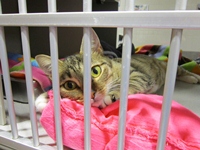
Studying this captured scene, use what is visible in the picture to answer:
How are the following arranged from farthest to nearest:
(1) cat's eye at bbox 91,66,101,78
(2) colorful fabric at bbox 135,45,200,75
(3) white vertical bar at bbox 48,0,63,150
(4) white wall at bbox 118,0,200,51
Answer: (4) white wall at bbox 118,0,200,51
(2) colorful fabric at bbox 135,45,200,75
(1) cat's eye at bbox 91,66,101,78
(3) white vertical bar at bbox 48,0,63,150

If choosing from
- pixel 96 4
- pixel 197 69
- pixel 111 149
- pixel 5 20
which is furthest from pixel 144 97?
pixel 96 4

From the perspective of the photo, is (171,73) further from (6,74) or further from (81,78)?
(6,74)

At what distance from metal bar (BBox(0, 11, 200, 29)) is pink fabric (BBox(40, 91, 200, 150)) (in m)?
0.25

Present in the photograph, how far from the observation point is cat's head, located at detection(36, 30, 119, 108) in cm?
57

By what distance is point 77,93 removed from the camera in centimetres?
59

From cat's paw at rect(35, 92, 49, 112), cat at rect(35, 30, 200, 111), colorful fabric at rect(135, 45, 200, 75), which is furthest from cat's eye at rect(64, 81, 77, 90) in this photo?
colorful fabric at rect(135, 45, 200, 75)

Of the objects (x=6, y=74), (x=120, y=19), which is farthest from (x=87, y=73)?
(x=6, y=74)

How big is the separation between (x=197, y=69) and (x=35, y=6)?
124 centimetres

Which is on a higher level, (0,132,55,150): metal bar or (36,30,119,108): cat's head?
(36,30,119,108): cat's head

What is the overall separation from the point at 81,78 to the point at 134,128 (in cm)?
25

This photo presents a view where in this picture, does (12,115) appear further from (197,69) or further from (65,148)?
(197,69)

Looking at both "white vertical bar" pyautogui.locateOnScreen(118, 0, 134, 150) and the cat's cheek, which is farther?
the cat's cheek

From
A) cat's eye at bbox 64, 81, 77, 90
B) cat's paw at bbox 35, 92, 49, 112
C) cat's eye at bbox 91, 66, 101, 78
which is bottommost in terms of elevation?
cat's paw at bbox 35, 92, 49, 112

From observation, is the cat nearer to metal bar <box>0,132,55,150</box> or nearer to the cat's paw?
the cat's paw
